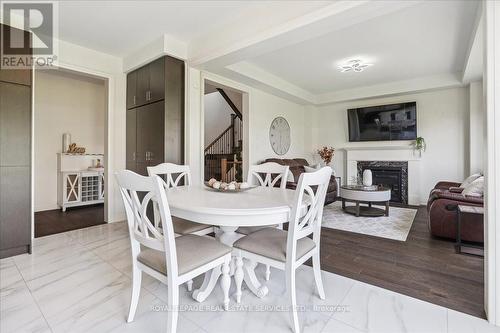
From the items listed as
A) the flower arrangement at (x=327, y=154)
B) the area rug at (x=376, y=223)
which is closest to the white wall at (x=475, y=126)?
the area rug at (x=376, y=223)

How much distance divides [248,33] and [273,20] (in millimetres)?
329

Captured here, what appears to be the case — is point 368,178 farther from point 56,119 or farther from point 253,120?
point 56,119

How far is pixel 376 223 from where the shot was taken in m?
3.69

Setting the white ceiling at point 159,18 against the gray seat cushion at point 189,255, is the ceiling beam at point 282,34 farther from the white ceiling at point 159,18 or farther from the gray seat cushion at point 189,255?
the gray seat cushion at point 189,255

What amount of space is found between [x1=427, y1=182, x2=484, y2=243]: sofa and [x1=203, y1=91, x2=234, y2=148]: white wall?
5.78m

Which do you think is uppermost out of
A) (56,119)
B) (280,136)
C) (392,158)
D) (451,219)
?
(56,119)

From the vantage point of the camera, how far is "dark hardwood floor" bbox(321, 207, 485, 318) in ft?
6.09

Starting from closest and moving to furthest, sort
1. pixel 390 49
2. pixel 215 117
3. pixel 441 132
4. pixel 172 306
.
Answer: pixel 172 306 < pixel 390 49 < pixel 441 132 < pixel 215 117

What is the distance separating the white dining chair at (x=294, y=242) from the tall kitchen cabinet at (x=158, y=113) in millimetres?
2089

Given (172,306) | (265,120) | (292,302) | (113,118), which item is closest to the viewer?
(172,306)

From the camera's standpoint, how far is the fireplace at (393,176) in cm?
538

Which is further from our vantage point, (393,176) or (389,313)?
(393,176)

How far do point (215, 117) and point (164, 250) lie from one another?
22.1 feet

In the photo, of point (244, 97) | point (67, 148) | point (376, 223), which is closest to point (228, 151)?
point (244, 97)
